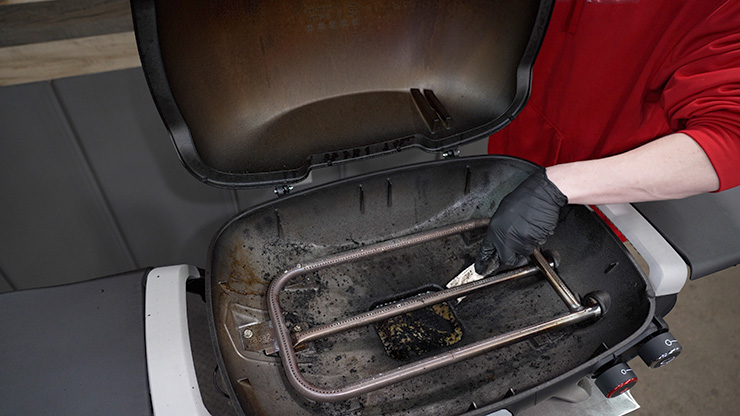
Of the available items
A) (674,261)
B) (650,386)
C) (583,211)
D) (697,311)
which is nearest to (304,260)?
(583,211)

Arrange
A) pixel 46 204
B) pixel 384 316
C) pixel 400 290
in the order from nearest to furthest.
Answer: pixel 384 316 → pixel 400 290 → pixel 46 204

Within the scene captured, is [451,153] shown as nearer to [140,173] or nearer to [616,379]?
[616,379]

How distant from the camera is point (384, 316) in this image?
2.76ft

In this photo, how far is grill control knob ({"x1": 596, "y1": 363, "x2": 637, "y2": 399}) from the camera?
71 cm

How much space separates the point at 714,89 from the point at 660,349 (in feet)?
1.35

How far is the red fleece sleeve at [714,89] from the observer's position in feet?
2.34

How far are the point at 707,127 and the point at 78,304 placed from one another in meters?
1.06

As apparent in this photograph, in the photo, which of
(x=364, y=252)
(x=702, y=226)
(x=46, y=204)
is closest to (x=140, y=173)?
(x=46, y=204)

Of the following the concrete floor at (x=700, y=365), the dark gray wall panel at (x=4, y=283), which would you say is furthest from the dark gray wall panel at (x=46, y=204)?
the concrete floor at (x=700, y=365)

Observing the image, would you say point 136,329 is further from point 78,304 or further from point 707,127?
point 707,127

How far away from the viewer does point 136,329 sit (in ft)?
2.44

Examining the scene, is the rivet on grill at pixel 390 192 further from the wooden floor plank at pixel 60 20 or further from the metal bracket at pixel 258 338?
the wooden floor plank at pixel 60 20

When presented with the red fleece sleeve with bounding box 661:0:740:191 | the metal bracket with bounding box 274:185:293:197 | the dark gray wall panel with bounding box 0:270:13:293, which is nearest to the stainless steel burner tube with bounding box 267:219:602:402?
the metal bracket with bounding box 274:185:293:197

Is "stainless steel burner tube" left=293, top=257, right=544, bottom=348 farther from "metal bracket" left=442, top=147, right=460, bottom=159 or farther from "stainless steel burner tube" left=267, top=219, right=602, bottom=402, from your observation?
"metal bracket" left=442, top=147, right=460, bottom=159
